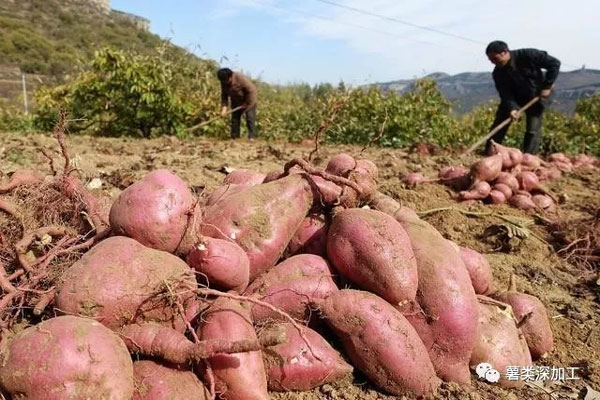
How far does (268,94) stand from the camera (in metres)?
20.8

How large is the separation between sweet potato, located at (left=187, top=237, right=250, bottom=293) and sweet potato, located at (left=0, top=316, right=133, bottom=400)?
0.46 metres

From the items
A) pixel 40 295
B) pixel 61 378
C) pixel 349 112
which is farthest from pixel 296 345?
pixel 349 112

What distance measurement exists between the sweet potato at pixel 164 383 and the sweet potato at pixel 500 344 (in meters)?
1.25

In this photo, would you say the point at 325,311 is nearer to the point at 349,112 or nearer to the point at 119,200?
the point at 119,200

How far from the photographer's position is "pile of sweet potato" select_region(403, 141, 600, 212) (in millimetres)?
4656

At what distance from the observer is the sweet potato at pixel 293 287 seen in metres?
1.96

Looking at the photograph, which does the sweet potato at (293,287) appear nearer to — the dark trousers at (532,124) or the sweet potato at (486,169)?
the sweet potato at (486,169)

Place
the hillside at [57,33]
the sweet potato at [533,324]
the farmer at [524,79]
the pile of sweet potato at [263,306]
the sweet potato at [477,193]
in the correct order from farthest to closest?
1. the hillside at [57,33]
2. the farmer at [524,79]
3. the sweet potato at [477,193]
4. the sweet potato at [533,324]
5. the pile of sweet potato at [263,306]

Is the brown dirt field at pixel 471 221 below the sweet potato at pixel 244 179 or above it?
below

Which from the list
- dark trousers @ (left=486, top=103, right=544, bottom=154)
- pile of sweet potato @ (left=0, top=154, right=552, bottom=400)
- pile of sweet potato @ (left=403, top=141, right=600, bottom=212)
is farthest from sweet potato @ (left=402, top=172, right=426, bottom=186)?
dark trousers @ (left=486, top=103, right=544, bottom=154)

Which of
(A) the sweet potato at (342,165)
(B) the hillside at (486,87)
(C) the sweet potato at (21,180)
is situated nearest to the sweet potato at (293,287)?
(A) the sweet potato at (342,165)

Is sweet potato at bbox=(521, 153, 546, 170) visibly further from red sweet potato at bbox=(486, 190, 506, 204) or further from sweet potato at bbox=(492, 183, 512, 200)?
red sweet potato at bbox=(486, 190, 506, 204)

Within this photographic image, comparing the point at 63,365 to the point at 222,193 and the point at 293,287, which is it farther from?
the point at 222,193

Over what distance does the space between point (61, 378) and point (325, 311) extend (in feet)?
3.24
